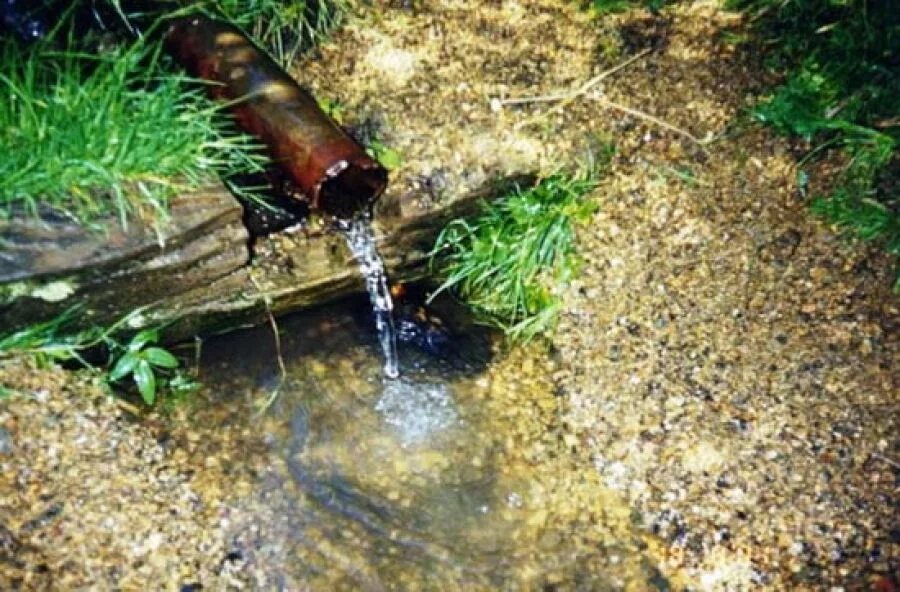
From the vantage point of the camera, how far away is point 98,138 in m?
2.95

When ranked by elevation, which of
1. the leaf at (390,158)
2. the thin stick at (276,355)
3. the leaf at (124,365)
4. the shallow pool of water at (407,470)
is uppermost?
the leaf at (390,158)

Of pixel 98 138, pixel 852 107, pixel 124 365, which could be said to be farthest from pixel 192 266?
pixel 852 107

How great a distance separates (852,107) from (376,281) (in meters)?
1.97

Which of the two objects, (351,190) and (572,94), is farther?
(572,94)

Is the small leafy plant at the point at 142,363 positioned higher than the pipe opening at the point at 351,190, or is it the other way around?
the pipe opening at the point at 351,190

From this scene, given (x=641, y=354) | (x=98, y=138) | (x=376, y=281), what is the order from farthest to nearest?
(x=376, y=281)
(x=641, y=354)
(x=98, y=138)

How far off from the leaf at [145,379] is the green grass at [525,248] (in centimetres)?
120

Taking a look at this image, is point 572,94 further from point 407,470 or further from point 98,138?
point 98,138

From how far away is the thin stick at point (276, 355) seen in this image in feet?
11.3

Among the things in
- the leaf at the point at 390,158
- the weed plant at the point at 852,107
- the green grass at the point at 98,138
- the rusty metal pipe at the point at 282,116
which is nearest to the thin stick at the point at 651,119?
the weed plant at the point at 852,107

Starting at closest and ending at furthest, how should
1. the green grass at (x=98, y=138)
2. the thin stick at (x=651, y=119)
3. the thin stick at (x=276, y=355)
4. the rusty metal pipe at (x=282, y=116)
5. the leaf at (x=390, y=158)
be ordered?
the green grass at (x=98, y=138)
the rusty metal pipe at (x=282, y=116)
the thin stick at (x=276, y=355)
the leaf at (x=390, y=158)
the thin stick at (x=651, y=119)

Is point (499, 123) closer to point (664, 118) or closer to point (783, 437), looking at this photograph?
point (664, 118)

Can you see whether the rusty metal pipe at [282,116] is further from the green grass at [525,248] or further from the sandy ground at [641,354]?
the green grass at [525,248]

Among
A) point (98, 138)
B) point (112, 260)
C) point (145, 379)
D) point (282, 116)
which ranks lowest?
point (145, 379)
